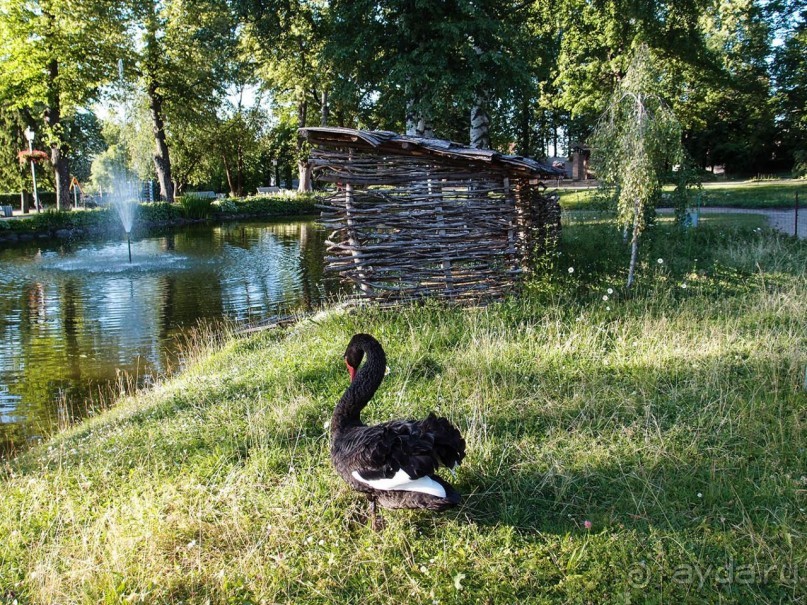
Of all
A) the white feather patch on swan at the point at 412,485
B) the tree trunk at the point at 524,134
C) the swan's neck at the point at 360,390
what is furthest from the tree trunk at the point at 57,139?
the white feather patch on swan at the point at 412,485

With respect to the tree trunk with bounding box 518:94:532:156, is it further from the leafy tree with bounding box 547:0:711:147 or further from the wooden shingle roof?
the wooden shingle roof

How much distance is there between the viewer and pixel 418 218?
29.6 ft

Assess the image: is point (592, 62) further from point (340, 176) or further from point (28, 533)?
point (28, 533)

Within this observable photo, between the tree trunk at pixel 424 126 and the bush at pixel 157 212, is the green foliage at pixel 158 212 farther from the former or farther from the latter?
the tree trunk at pixel 424 126

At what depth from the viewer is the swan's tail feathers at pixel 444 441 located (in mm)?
3506

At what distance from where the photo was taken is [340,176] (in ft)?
29.3

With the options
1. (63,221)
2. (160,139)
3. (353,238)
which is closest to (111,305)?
(353,238)

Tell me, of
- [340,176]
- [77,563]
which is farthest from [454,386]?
[340,176]

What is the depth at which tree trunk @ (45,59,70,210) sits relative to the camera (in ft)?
106

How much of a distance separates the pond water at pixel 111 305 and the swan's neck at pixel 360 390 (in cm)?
471

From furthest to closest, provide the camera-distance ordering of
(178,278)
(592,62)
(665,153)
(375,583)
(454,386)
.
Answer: (592,62)
(178,278)
(665,153)
(454,386)
(375,583)

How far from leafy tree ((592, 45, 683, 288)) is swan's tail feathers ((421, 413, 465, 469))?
275 inches

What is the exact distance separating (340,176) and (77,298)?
31.2ft

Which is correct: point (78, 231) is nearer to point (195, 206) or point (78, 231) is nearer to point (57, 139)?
point (57, 139)
